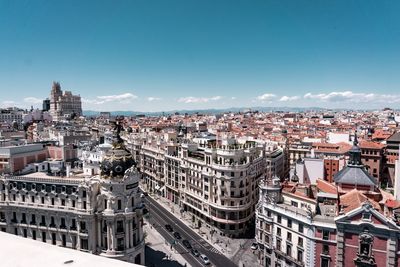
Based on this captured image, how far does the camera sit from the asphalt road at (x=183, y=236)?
75500 mm

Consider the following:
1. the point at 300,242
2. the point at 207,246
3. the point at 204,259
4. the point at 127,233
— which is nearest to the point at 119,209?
the point at 127,233

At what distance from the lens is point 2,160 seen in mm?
74750

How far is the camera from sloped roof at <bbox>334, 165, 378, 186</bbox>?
73.0 meters

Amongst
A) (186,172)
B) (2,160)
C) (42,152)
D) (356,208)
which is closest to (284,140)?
(186,172)

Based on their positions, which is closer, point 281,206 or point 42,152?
point 281,206

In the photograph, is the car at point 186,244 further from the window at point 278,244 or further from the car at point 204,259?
the window at point 278,244

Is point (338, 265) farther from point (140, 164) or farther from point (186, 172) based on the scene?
point (140, 164)

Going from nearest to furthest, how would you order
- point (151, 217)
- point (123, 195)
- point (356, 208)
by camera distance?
point (356, 208), point (123, 195), point (151, 217)

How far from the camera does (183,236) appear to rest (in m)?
89.2

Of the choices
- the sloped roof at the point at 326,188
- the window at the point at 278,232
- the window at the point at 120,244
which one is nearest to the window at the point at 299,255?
the window at the point at 278,232

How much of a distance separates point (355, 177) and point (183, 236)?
4839 centimetres

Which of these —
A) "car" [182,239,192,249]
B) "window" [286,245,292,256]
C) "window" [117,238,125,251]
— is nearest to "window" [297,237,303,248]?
"window" [286,245,292,256]

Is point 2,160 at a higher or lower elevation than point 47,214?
higher

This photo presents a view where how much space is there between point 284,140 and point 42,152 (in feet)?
324
